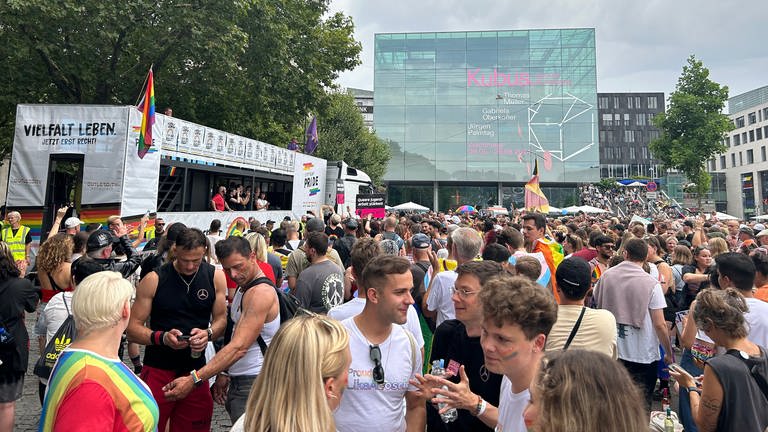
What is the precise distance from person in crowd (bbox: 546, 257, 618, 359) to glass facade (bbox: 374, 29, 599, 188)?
146ft

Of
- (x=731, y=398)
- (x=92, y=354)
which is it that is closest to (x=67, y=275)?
(x=92, y=354)

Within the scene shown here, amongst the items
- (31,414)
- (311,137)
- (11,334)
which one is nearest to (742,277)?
(11,334)

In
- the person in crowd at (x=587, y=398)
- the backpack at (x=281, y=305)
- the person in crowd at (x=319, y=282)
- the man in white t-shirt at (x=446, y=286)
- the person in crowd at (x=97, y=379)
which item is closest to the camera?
the person in crowd at (x=587, y=398)

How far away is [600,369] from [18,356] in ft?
14.8

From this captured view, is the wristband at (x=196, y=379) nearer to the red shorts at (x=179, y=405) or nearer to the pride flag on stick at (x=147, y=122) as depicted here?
the red shorts at (x=179, y=405)

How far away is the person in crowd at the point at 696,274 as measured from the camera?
5.63m

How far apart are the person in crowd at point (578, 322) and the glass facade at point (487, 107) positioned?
44351 millimetres

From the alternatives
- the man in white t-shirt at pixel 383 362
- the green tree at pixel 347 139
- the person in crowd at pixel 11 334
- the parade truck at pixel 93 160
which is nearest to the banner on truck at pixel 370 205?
the parade truck at pixel 93 160

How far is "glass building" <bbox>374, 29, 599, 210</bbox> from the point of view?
44938mm

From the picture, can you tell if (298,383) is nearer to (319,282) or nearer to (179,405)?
(179,405)

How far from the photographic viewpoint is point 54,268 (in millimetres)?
4512

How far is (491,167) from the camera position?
46.2 m

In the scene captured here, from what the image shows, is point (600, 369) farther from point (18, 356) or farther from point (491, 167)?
point (491, 167)

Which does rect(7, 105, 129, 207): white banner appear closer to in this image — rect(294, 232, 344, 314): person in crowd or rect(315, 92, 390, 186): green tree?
rect(294, 232, 344, 314): person in crowd
